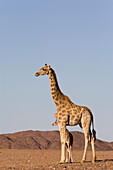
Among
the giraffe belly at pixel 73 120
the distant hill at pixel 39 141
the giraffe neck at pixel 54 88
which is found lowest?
the giraffe belly at pixel 73 120

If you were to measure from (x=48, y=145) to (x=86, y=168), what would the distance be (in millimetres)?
34326

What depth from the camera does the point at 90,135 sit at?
58.1 feet

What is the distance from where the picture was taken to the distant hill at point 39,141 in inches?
1853

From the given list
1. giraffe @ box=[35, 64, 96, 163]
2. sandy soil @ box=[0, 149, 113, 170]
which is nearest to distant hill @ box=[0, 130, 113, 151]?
sandy soil @ box=[0, 149, 113, 170]

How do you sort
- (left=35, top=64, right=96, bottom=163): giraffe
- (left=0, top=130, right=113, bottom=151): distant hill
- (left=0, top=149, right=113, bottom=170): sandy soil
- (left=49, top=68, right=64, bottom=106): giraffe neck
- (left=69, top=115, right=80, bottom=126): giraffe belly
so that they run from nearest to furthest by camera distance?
(left=0, top=149, right=113, bottom=170): sandy soil
(left=35, top=64, right=96, bottom=163): giraffe
(left=69, top=115, right=80, bottom=126): giraffe belly
(left=49, top=68, right=64, bottom=106): giraffe neck
(left=0, top=130, right=113, bottom=151): distant hill

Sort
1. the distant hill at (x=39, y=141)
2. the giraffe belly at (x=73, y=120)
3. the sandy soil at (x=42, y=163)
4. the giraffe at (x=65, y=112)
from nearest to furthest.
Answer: the sandy soil at (x=42, y=163) < the giraffe at (x=65, y=112) < the giraffe belly at (x=73, y=120) < the distant hill at (x=39, y=141)

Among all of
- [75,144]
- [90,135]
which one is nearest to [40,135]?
[75,144]

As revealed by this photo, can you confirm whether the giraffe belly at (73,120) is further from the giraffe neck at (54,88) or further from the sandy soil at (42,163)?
the sandy soil at (42,163)

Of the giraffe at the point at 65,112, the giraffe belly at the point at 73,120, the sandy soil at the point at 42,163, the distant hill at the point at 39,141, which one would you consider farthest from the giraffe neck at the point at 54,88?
the distant hill at the point at 39,141

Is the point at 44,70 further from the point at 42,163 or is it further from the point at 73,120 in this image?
the point at 42,163

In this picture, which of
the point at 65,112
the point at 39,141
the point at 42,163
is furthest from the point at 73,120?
the point at 39,141

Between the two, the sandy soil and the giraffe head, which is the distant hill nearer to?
the sandy soil

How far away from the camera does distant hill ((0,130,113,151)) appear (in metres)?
47.1

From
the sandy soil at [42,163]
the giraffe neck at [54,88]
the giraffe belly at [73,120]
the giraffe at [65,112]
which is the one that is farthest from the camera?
the giraffe neck at [54,88]
